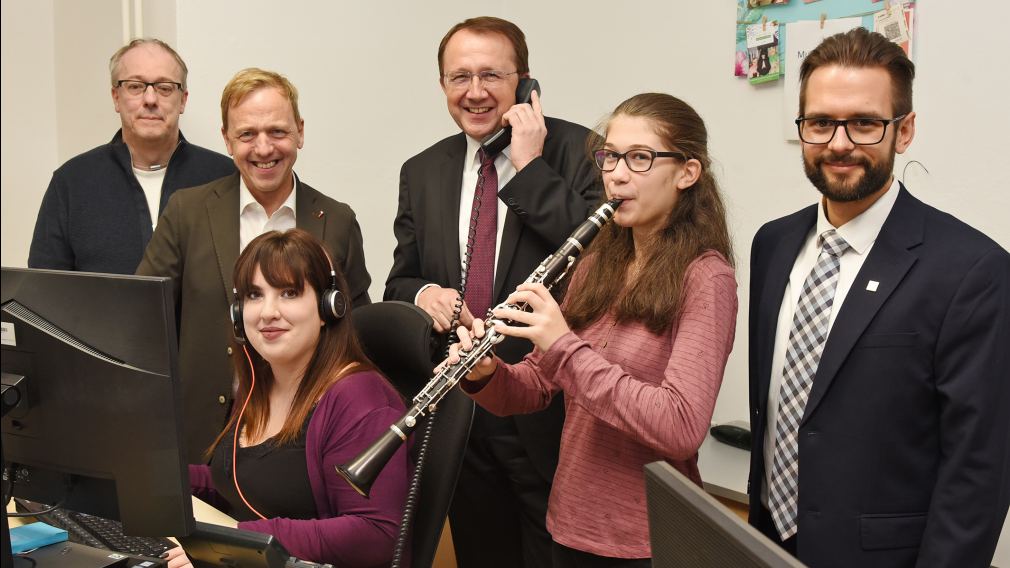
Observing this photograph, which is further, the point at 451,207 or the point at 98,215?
the point at 98,215

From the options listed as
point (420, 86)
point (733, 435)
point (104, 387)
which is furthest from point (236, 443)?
point (420, 86)

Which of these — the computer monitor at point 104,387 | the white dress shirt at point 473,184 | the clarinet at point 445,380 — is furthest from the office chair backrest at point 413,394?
the computer monitor at point 104,387

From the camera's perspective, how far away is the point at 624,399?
158 cm

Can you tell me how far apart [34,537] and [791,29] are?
2.47 m

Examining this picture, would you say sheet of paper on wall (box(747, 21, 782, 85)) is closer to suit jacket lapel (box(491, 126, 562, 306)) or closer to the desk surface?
suit jacket lapel (box(491, 126, 562, 306))

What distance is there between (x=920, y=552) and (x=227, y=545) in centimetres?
110

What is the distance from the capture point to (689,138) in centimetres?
181

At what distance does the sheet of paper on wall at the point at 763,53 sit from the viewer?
9.75ft

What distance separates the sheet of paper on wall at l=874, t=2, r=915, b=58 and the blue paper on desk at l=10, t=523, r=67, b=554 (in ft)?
7.70

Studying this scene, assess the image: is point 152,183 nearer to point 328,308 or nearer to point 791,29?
point 328,308

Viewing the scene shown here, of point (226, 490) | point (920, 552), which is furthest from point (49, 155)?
point (920, 552)

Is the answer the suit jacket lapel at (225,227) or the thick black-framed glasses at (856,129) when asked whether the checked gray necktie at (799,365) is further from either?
the suit jacket lapel at (225,227)

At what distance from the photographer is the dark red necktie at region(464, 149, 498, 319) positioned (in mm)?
2404

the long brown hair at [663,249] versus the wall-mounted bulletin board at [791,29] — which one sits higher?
the wall-mounted bulletin board at [791,29]
